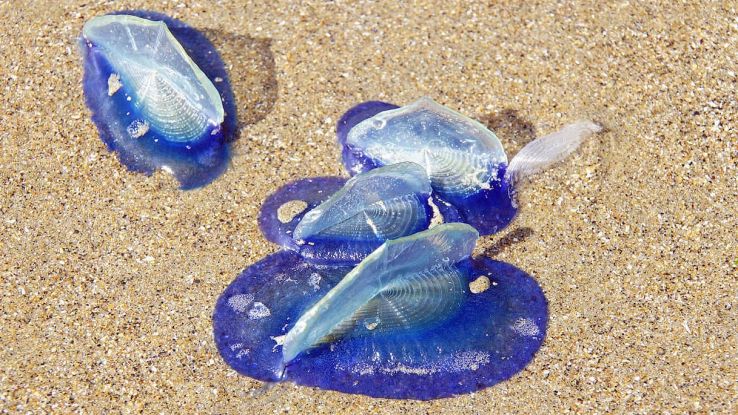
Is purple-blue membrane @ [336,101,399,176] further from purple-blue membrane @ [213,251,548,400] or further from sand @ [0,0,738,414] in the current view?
purple-blue membrane @ [213,251,548,400]

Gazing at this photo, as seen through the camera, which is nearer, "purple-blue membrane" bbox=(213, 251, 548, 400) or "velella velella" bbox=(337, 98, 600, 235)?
"purple-blue membrane" bbox=(213, 251, 548, 400)

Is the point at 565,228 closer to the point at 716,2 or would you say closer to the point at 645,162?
the point at 645,162

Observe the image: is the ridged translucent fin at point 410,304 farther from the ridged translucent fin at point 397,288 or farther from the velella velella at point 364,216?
the velella velella at point 364,216

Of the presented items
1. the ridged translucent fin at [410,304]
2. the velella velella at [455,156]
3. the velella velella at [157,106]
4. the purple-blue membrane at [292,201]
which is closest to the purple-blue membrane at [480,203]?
the velella velella at [455,156]

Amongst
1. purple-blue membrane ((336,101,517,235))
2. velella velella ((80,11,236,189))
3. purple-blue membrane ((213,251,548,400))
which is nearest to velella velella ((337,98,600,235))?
purple-blue membrane ((336,101,517,235))

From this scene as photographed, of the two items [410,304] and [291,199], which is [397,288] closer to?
[410,304]

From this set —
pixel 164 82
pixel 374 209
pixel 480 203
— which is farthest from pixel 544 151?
pixel 164 82
